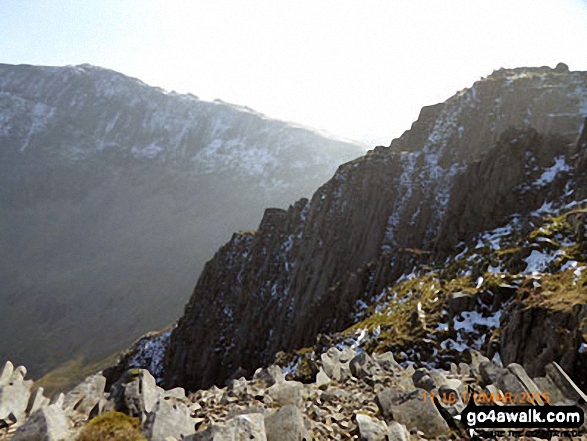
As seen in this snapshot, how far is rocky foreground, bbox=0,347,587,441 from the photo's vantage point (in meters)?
8.19

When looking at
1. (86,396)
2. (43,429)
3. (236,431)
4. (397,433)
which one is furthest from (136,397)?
(397,433)

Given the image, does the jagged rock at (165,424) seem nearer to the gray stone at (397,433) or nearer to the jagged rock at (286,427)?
the jagged rock at (286,427)

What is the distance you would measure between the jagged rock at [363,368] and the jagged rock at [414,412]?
512 cm

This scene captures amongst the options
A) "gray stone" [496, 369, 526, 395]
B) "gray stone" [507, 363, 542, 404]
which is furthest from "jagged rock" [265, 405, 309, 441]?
"gray stone" [507, 363, 542, 404]

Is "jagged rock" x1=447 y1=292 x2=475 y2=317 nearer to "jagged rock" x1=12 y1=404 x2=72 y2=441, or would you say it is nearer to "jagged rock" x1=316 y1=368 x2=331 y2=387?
"jagged rock" x1=316 y1=368 x2=331 y2=387

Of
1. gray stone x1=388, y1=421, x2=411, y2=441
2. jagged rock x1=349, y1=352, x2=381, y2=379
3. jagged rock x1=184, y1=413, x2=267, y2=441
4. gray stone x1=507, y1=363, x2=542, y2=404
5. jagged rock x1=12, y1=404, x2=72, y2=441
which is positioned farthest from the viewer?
jagged rock x1=349, y1=352, x2=381, y2=379

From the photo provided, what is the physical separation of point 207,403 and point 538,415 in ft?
29.9

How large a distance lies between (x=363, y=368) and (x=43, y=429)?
1227 cm

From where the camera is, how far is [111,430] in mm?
8219

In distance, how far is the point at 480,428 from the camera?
917cm

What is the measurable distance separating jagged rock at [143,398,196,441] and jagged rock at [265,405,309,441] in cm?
188

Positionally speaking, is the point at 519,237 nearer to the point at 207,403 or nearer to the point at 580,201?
the point at 580,201

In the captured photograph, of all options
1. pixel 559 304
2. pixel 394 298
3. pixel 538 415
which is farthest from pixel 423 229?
pixel 538 415

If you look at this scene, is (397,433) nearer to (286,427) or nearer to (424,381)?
(286,427)
